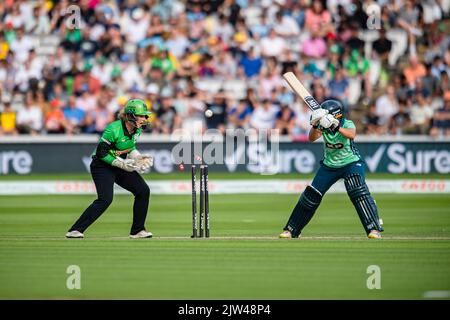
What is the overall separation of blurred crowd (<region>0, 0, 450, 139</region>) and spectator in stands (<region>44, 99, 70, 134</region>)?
2 cm

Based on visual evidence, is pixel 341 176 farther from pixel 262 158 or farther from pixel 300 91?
pixel 262 158

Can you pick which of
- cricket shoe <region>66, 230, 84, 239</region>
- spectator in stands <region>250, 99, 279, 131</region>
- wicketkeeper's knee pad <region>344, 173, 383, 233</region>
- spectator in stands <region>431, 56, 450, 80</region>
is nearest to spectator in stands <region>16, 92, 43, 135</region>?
spectator in stands <region>250, 99, 279, 131</region>

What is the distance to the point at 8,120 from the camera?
77.3 ft

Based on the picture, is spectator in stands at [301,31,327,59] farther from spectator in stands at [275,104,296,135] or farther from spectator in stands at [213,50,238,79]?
spectator in stands at [275,104,296,135]

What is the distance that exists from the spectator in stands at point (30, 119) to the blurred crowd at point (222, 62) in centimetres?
2

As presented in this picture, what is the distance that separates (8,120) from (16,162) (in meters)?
1.04

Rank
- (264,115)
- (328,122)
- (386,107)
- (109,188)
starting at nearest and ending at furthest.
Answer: (328,122)
(109,188)
(264,115)
(386,107)

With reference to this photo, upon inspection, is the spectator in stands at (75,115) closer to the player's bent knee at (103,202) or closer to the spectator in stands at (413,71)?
the spectator in stands at (413,71)

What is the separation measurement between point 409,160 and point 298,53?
3.64m

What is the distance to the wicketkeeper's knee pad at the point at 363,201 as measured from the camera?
12.7 m

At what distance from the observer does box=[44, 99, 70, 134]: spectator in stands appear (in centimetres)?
2325

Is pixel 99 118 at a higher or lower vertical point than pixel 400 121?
higher

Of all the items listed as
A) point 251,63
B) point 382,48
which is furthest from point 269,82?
point 382,48

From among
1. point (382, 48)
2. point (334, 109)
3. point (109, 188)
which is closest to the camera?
point (334, 109)
